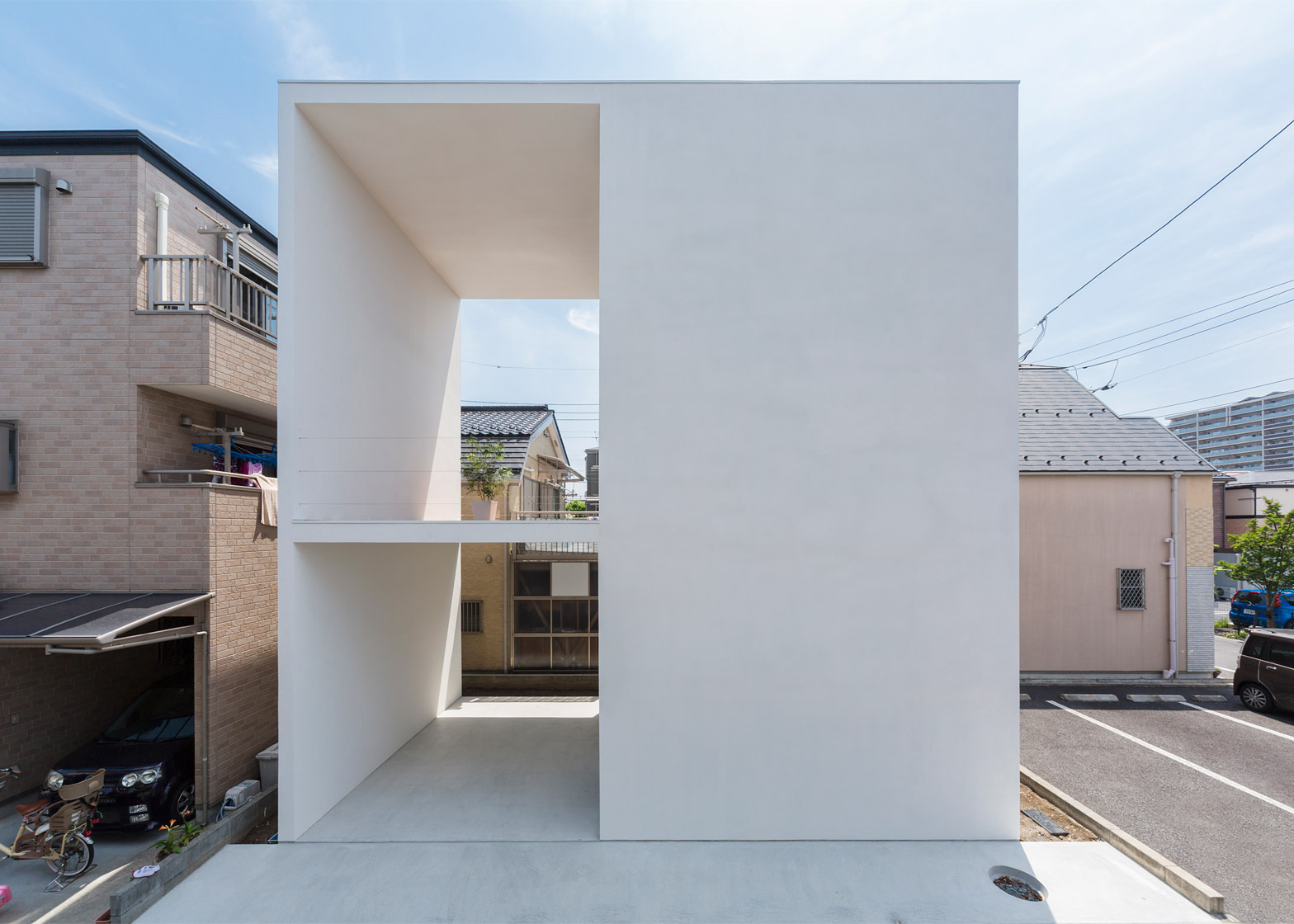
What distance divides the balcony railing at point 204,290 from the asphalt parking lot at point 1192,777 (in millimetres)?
9736

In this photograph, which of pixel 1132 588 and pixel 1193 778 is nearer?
pixel 1193 778

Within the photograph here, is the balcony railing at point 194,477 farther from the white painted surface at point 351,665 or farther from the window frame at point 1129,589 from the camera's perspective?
the window frame at point 1129,589

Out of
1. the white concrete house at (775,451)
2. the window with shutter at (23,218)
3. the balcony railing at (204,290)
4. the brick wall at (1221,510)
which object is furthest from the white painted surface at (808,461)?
the brick wall at (1221,510)

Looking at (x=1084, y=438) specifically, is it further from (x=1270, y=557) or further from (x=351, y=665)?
(x=351, y=665)

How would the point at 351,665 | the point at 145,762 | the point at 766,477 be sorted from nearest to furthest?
the point at 766,477, the point at 145,762, the point at 351,665

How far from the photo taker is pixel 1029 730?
7668mm

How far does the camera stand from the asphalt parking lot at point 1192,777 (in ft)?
15.0

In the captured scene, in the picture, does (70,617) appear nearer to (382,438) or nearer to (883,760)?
(382,438)

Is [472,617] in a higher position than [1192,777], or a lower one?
higher

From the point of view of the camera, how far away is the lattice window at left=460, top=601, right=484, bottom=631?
9727 mm

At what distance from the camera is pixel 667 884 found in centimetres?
425

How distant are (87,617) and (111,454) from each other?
5.44 ft

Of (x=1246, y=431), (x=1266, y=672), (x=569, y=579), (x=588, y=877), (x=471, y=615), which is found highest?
(x=1246, y=431)

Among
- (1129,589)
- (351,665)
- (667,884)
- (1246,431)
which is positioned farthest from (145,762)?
(1246,431)
